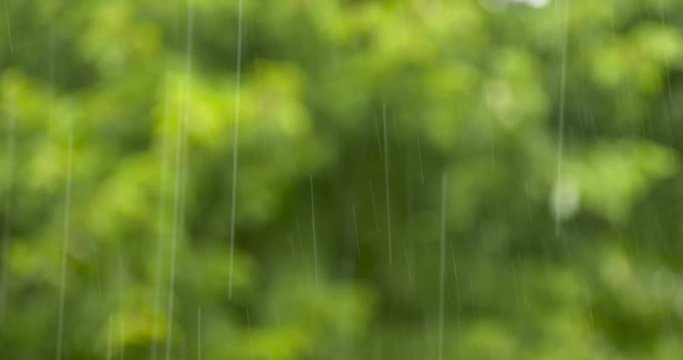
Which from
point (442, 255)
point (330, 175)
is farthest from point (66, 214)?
point (442, 255)

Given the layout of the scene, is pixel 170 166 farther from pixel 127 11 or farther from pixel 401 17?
Answer: pixel 401 17

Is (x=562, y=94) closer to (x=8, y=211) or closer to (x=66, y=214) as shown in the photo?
(x=66, y=214)

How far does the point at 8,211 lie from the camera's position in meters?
3.23

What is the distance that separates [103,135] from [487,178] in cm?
120

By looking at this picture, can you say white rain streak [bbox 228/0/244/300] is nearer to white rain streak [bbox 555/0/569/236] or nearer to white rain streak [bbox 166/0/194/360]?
white rain streak [bbox 166/0/194/360]

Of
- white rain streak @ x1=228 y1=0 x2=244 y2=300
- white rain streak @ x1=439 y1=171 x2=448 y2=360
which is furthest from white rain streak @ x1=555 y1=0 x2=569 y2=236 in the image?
white rain streak @ x1=228 y1=0 x2=244 y2=300

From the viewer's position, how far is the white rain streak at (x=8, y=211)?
3152mm

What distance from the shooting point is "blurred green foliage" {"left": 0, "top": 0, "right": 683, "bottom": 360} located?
9.74ft

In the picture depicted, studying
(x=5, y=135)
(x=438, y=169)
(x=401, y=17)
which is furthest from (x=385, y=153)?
(x=5, y=135)

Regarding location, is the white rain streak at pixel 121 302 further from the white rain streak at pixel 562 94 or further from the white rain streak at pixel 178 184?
the white rain streak at pixel 562 94

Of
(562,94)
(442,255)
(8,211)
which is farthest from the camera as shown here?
(562,94)

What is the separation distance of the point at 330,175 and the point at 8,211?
102cm

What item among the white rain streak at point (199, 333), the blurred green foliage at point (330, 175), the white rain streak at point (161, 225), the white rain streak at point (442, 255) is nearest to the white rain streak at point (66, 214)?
the blurred green foliage at point (330, 175)

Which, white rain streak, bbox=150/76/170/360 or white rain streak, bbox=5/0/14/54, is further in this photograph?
white rain streak, bbox=5/0/14/54
